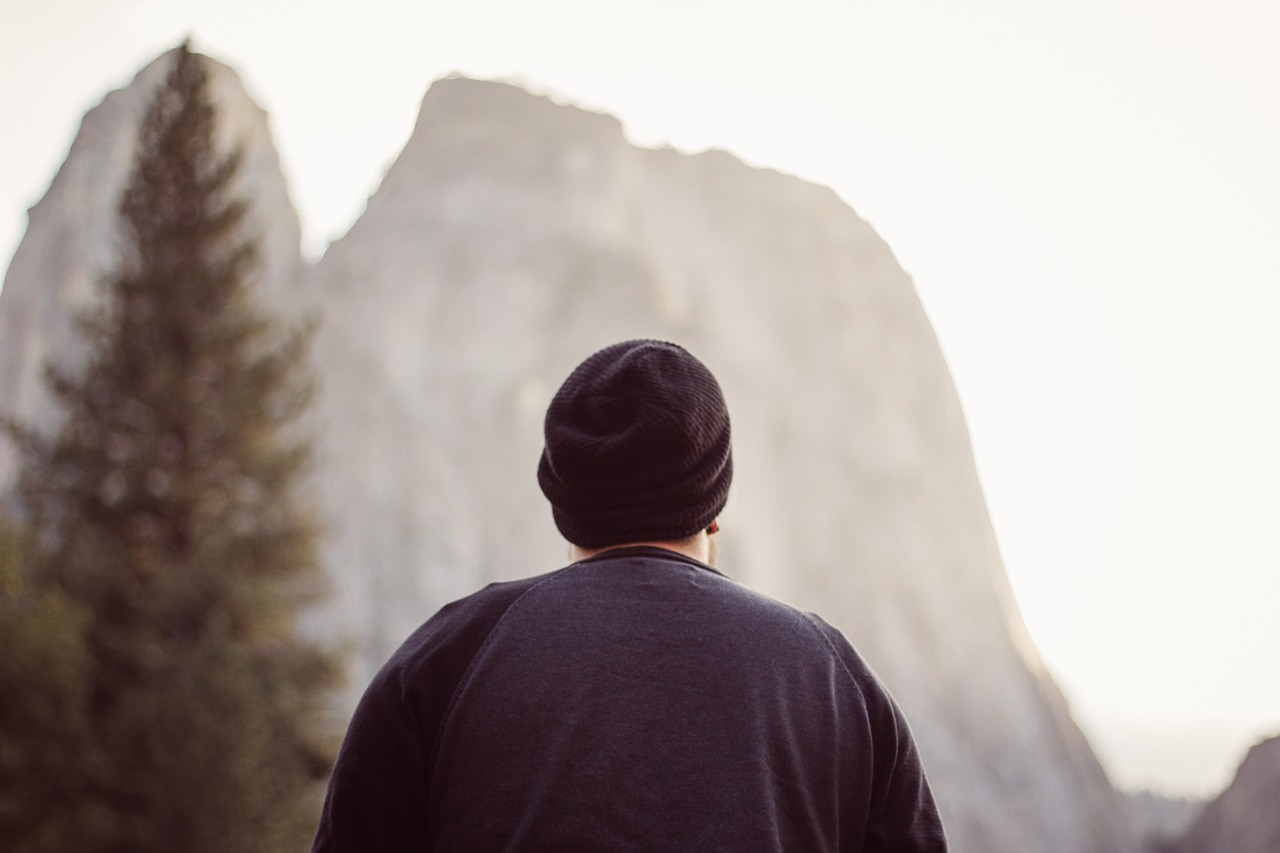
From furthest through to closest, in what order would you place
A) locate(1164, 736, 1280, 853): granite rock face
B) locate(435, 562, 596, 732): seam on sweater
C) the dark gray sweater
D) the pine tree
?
locate(1164, 736, 1280, 853): granite rock face
the pine tree
locate(435, 562, 596, 732): seam on sweater
the dark gray sweater

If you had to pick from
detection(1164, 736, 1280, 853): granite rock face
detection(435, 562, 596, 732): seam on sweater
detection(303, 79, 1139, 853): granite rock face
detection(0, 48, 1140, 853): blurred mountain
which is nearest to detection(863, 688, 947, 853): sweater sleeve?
detection(435, 562, 596, 732): seam on sweater

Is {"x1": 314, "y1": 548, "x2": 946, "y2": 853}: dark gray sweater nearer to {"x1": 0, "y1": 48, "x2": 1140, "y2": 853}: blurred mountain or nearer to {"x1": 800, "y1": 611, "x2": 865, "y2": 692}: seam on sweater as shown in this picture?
{"x1": 800, "y1": 611, "x2": 865, "y2": 692}: seam on sweater

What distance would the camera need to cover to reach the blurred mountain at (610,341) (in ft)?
80.4

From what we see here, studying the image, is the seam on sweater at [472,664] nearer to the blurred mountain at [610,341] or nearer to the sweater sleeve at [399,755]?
the sweater sleeve at [399,755]

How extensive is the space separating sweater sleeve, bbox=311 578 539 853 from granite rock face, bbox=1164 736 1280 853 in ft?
83.9

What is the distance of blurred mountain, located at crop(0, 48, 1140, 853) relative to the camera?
2450 cm

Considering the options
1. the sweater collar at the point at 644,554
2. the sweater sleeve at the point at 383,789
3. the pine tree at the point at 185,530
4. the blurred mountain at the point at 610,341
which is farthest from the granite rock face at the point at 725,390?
the sweater collar at the point at 644,554

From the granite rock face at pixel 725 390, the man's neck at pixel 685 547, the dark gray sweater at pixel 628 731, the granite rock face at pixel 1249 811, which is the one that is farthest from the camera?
the granite rock face at pixel 725 390

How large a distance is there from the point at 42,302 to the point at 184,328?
19790mm

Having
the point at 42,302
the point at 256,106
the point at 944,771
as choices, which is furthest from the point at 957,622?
the point at 42,302

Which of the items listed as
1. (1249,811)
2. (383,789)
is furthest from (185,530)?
(1249,811)

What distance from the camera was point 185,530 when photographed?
459 inches

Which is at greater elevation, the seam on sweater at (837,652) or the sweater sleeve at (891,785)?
the seam on sweater at (837,652)

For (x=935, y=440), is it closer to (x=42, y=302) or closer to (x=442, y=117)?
(x=442, y=117)
